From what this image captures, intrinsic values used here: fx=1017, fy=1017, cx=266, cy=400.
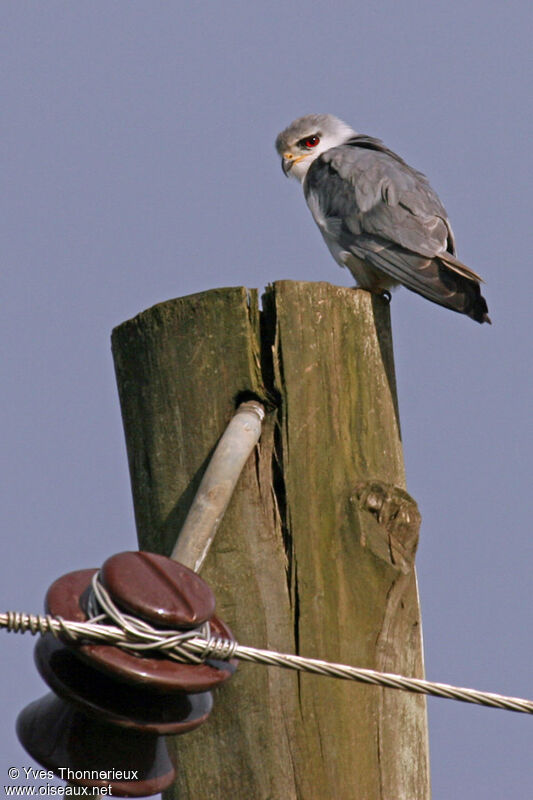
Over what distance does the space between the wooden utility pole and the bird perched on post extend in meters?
1.89

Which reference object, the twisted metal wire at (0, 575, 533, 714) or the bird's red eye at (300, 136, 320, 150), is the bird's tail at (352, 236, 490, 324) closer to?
the bird's red eye at (300, 136, 320, 150)

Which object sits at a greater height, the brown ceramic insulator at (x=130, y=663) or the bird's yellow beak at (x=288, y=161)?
the bird's yellow beak at (x=288, y=161)

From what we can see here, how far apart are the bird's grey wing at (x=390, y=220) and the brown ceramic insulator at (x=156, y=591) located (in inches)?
118

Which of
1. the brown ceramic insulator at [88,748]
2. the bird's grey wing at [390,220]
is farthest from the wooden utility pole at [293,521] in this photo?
the bird's grey wing at [390,220]

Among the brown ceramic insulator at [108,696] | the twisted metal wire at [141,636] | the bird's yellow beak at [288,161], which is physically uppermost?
the bird's yellow beak at [288,161]

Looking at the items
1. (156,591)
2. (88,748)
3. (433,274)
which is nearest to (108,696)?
(88,748)

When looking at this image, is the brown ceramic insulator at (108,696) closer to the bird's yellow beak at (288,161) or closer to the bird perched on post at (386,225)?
the bird perched on post at (386,225)

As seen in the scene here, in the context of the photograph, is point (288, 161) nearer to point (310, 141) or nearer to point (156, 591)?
point (310, 141)

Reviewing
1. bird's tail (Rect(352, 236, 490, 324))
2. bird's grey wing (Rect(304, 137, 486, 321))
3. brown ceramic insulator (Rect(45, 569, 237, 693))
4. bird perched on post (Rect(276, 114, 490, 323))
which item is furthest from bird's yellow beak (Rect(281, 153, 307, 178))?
brown ceramic insulator (Rect(45, 569, 237, 693))

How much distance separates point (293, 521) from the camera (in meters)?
2.93

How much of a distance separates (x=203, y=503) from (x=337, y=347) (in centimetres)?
68

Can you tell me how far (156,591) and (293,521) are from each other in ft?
2.47

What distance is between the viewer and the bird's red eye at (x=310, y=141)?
780cm

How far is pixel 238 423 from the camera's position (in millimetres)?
2973
